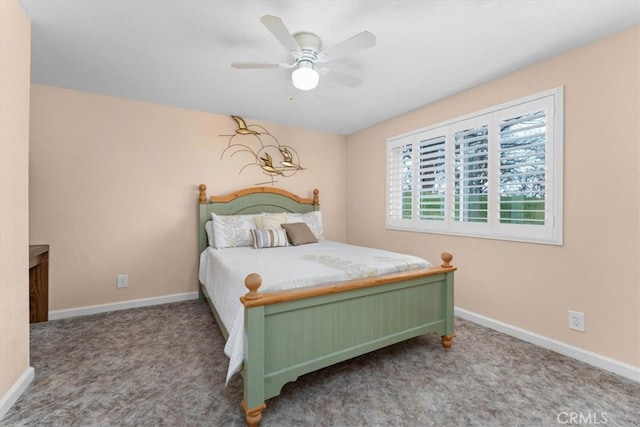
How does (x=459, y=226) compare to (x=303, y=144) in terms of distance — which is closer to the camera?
(x=459, y=226)

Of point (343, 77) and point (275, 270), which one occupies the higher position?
point (343, 77)

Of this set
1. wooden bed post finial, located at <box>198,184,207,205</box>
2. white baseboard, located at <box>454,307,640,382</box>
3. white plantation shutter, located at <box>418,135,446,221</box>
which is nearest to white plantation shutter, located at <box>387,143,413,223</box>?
white plantation shutter, located at <box>418,135,446,221</box>

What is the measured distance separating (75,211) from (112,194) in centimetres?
35

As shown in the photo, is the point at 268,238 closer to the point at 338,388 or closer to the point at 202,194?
the point at 202,194

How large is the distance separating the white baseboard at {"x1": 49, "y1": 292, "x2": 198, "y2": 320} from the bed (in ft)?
2.97

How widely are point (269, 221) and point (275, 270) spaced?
1.46 m

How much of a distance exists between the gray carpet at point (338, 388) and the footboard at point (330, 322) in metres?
0.19

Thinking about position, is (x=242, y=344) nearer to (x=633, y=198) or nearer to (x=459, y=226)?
(x=459, y=226)

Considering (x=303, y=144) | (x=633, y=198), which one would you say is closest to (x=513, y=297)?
(x=633, y=198)

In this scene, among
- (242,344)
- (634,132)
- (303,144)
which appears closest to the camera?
(242,344)

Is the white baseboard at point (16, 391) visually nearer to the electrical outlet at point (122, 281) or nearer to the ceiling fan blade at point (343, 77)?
the electrical outlet at point (122, 281)

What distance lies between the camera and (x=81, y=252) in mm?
2822

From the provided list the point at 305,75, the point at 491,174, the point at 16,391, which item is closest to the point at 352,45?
the point at 305,75

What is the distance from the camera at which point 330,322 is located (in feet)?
5.58
